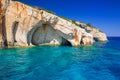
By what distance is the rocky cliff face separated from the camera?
3544 cm

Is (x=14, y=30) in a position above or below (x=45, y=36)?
above

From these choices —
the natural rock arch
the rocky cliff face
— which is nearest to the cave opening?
the rocky cliff face

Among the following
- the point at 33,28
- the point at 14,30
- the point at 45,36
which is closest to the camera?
the point at 14,30

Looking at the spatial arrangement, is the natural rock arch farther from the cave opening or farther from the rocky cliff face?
the cave opening

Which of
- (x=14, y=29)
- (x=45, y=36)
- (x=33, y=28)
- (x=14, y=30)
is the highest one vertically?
(x=33, y=28)

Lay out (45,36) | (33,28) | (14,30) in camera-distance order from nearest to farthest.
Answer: (14,30)
(33,28)
(45,36)

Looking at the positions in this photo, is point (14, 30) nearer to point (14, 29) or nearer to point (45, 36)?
point (14, 29)

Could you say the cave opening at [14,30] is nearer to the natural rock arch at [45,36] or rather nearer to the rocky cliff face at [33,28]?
the rocky cliff face at [33,28]

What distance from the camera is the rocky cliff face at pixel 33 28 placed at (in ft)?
116

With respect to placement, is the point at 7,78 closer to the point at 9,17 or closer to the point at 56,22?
the point at 9,17

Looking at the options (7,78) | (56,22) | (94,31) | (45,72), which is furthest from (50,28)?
(94,31)

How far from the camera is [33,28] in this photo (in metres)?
39.9

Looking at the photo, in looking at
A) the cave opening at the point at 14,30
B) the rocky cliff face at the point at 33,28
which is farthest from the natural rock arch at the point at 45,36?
the cave opening at the point at 14,30

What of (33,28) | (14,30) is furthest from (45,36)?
(14,30)
